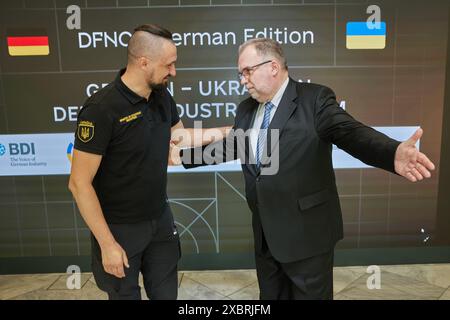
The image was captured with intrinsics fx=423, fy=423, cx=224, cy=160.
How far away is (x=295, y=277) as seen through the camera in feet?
6.92

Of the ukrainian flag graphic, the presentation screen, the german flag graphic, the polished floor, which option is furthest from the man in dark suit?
the german flag graphic

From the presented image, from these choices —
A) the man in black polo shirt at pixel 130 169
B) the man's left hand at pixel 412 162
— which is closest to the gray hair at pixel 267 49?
the man in black polo shirt at pixel 130 169

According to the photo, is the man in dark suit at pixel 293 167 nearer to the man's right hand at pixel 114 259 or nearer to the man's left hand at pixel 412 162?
the man's left hand at pixel 412 162

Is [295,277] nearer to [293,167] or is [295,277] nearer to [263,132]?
[293,167]

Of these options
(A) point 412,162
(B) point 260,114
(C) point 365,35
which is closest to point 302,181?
(B) point 260,114

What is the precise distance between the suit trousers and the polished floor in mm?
908

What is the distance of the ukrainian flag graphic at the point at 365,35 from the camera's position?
10.5ft

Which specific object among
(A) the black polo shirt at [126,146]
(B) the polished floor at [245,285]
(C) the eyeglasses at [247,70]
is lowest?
(B) the polished floor at [245,285]

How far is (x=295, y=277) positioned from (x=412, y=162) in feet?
2.85

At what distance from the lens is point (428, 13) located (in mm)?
3229

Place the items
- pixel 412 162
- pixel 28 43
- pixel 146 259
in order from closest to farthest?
pixel 412 162 → pixel 146 259 → pixel 28 43

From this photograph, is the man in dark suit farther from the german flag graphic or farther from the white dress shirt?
the german flag graphic

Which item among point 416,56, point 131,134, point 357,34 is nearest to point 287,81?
point 131,134

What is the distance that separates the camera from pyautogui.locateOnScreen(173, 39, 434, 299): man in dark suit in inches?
76.7
